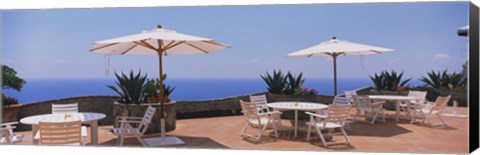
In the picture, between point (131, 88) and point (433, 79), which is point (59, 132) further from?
point (433, 79)

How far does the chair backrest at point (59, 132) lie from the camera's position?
16.6 ft

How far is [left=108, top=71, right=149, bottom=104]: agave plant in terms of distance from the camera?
791cm

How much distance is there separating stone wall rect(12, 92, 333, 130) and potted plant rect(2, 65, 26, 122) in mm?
203

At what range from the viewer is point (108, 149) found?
631 centimetres

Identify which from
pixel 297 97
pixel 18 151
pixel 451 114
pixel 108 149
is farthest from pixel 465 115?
pixel 18 151

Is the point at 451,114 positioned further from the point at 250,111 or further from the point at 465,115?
the point at 250,111

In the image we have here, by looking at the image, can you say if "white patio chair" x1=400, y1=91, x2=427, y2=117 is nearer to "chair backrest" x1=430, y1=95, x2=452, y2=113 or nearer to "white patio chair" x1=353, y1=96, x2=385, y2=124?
"white patio chair" x1=353, y1=96, x2=385, y2=124

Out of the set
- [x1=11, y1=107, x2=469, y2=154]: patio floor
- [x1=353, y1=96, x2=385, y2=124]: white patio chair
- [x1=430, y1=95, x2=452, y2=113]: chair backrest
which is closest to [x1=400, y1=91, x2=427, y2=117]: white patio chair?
[x1=11, y1=107, x2=469, y2=154]: patio floor

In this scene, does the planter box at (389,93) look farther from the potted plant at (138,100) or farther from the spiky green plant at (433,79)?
the potted plant at (138,100)

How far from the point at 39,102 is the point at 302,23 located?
7.30 m

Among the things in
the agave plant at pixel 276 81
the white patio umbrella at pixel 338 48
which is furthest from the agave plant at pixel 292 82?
the white patio umbrella at pixel 338 48

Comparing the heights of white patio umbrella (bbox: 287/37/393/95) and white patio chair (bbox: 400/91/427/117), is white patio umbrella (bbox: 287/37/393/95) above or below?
above

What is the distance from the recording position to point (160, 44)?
689 centimetres

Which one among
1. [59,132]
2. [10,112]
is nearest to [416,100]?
[59,132]
